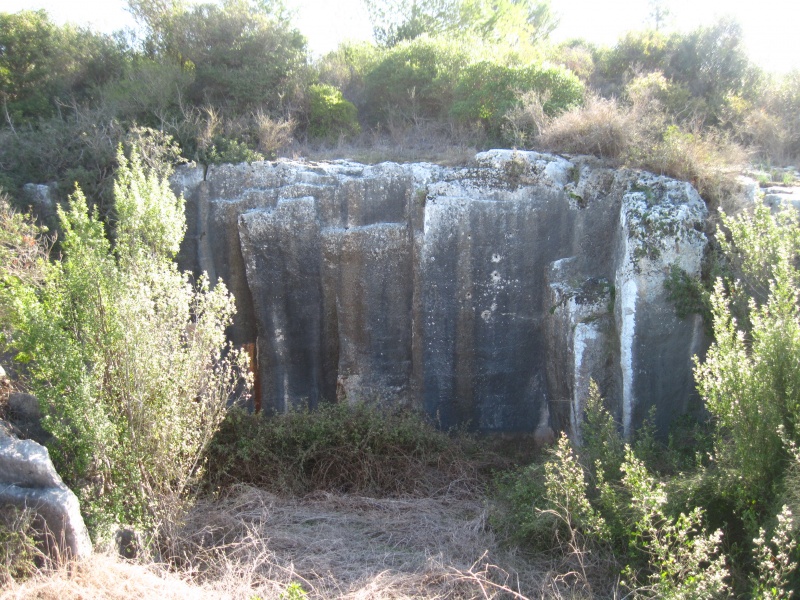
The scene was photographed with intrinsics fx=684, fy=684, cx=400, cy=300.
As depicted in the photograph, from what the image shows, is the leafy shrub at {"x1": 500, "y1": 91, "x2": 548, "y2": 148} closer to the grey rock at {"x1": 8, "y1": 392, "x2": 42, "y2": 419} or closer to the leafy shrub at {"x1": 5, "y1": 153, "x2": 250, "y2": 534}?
the leafy shrub at {"x1": 5, "y1": 153, "x2": 250, "y2": 534}

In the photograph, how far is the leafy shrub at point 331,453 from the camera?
6.54 metres

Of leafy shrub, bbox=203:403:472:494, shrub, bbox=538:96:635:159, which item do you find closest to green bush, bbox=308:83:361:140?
shrub, bbox=538:96:635:159

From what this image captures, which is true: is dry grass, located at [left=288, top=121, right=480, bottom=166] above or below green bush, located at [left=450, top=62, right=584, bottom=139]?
below

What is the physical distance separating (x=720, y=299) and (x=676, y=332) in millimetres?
1983

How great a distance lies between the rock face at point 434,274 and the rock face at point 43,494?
3.28 m

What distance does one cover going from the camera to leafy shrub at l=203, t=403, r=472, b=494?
654cm

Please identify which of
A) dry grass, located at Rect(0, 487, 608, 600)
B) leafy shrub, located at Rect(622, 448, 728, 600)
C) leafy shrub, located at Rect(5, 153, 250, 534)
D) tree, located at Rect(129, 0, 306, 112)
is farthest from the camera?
tree, located at Rect(129, 0, 306, 112)

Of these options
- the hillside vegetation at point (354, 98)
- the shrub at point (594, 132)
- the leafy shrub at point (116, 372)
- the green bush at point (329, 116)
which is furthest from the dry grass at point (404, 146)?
the leafy shrub at point (116, 372)

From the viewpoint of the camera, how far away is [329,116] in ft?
33.0

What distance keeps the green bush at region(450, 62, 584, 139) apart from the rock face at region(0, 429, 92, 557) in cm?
673

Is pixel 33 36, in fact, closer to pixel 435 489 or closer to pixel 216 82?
pixel 216 82

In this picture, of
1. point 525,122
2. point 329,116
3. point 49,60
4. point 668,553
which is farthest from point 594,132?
point 49,60

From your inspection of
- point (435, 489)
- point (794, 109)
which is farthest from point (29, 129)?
point (794, 109)

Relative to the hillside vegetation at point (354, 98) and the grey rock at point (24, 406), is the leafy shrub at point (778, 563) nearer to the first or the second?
the hillside vegetation at point (354, 98)
